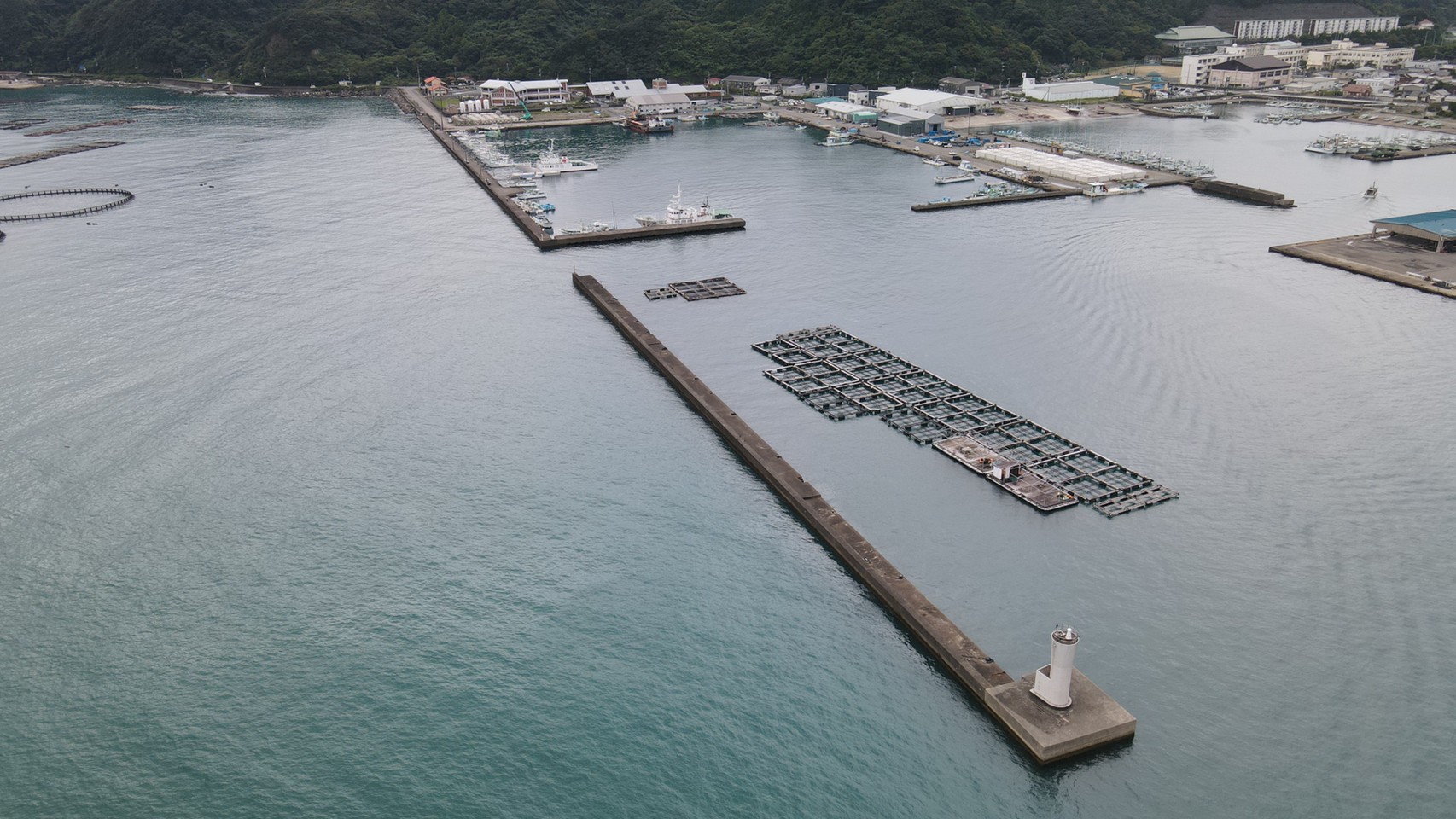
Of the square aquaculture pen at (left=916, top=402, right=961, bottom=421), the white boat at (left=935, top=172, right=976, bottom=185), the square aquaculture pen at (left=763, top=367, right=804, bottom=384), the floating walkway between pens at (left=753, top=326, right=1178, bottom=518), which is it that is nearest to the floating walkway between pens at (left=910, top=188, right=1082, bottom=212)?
the white boat at (left=935, top=172, right=976, bottom=185)

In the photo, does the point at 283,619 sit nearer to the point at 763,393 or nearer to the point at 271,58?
the point at 763,393

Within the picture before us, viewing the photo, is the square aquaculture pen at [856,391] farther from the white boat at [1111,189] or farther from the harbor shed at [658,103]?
the harbor shed at [658,103]

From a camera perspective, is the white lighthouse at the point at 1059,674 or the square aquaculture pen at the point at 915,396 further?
the square aquaculture pen at the point at 915,396

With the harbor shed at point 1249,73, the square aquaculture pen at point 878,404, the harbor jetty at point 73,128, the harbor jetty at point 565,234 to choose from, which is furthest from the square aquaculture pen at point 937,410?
the harbor shed at point 1249,73

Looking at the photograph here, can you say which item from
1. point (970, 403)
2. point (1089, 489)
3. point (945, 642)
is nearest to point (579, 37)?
point (970, 403)

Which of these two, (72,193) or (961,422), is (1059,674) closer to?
(961,422)

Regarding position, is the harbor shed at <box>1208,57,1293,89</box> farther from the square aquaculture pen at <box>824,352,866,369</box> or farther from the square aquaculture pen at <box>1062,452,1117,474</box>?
the square aquaculture pen at <box>1062,452,1117,474</box>
